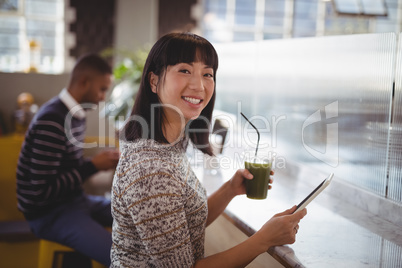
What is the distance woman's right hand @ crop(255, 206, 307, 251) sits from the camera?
118 centimetres

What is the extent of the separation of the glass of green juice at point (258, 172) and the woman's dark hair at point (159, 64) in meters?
0.38

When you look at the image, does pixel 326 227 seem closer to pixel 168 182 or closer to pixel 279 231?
pixel 279 231

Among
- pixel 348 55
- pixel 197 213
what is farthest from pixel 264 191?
pixel 348 55

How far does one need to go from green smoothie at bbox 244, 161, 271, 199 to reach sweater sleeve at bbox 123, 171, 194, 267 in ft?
1.53

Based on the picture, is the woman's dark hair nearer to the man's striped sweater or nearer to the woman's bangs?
the woman's bangs

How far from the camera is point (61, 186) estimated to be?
6.86ft

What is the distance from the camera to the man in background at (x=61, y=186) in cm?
196

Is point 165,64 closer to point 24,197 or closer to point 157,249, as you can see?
point 157,249

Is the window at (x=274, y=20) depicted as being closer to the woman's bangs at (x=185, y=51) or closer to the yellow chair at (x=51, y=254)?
the yellow chair at (x=51, y=254)

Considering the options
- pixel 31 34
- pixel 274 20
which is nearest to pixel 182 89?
pixel 31 34

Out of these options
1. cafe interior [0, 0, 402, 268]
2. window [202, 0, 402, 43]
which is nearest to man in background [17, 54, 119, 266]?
cafe interior [0, 0, 402, 268]

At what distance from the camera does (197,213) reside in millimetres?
1270

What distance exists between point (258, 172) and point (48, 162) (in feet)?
3.70

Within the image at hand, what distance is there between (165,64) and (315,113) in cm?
93
